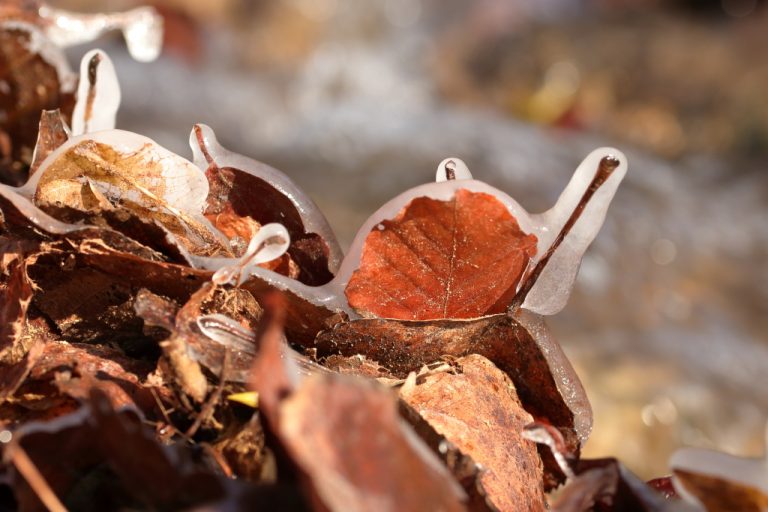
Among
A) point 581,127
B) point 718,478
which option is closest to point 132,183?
point 718,478

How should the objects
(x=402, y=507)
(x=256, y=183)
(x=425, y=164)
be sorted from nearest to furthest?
1. (x=402, y=507)
2. (x=256, y=183)
3. (x=425, y=164)

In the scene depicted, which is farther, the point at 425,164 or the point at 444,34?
the point at 444,34

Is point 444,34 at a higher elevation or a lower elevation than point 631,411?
higher

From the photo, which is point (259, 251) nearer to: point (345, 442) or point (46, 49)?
point (345, 442)

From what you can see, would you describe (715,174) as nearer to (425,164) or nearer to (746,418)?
(425,164)

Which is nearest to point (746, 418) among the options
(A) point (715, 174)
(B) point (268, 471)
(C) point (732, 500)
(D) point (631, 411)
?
(D) point (631, 411)

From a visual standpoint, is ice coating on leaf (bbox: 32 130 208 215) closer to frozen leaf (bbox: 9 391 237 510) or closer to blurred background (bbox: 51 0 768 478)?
frozen leaf (bbox: 9 391 237 510)
